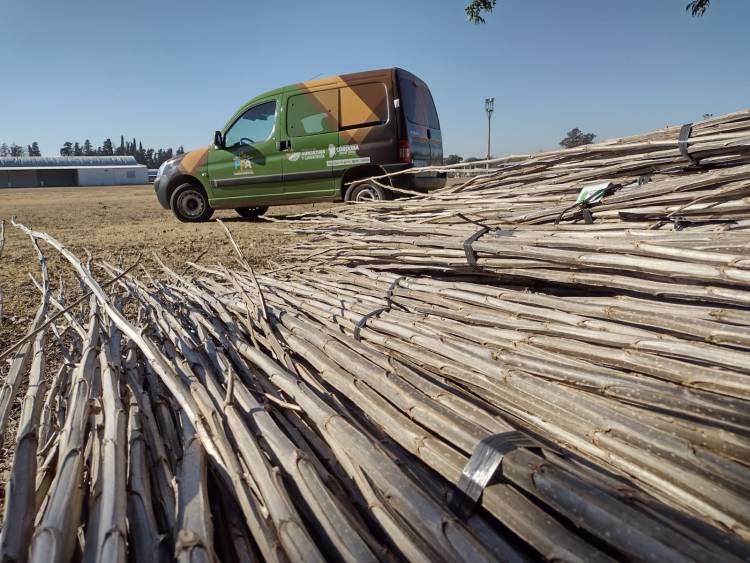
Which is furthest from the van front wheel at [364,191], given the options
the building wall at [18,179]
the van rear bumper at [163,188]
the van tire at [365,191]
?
the building wall at [18,179]

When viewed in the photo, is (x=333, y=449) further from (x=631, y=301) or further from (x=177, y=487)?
(x=631, y=301)

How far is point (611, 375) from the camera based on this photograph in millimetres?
1312

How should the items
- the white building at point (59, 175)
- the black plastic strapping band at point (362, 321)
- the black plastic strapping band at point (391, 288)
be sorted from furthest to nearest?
the white building at point (59, 175), the black plastic strapping band at point (391, 288), the black plastic strapping band at point (362, 321)

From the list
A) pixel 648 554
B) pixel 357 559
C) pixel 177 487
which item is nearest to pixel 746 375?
pixel 648 554

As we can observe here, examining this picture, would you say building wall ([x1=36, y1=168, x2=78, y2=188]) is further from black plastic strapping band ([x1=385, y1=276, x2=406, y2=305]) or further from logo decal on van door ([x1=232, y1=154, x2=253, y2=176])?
black plastic strapping band ([x1=385, y1=276, x2=406, y2=305])

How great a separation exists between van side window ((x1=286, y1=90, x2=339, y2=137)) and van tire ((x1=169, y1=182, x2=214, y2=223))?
2240 millimetres

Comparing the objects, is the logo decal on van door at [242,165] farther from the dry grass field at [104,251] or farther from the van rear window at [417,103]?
the van rear window at [417,103]

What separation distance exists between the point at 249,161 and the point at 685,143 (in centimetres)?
659

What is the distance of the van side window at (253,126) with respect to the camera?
729 cm

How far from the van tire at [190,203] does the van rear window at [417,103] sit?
13.0 feet

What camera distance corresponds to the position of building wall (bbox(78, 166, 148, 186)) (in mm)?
52406

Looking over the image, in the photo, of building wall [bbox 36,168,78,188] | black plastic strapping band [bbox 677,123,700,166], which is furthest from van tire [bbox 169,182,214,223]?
building wall [bbox 36,168,78,188]

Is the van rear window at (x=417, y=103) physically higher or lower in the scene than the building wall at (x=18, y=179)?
lower

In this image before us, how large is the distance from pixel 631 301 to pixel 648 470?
70 centimetres
